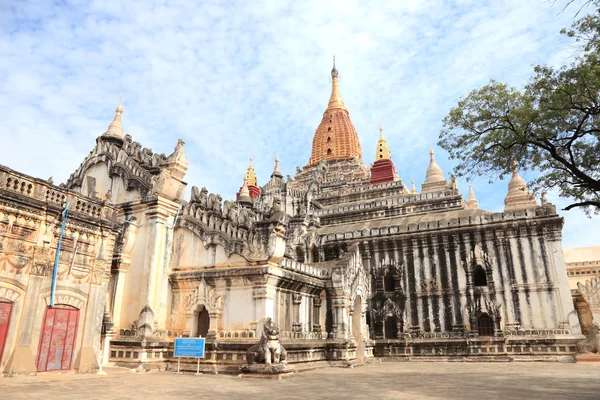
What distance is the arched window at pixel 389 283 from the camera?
30.1 meters

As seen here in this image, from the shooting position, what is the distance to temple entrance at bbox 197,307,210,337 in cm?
1880

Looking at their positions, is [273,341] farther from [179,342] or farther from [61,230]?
[61,230]

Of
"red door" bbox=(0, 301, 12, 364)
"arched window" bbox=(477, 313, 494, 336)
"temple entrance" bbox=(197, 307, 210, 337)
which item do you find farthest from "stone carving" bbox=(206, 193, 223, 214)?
"arched window" bbox=(477, 313, 494, 336)

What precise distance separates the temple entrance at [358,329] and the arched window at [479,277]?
8.41m

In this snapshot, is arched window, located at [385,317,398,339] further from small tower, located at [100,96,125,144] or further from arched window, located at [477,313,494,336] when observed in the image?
small tower, located at [100,96,125,144]

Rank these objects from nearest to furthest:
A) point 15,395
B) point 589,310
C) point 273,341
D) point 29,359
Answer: point 15,395
point 29,359
point 273,341
point 589,310

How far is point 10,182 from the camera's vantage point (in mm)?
13414

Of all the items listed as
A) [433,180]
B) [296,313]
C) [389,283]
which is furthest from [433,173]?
[296,313]

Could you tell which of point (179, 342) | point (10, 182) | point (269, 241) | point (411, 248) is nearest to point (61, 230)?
point (10, 182)

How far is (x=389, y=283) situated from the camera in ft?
99.8

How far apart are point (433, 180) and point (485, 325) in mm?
20463

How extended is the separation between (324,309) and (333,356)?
2.38 m

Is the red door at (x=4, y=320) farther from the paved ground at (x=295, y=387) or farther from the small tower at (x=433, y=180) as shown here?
A: the small tower at (x=433, y=180)

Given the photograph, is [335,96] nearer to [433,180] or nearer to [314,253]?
[433,180]
